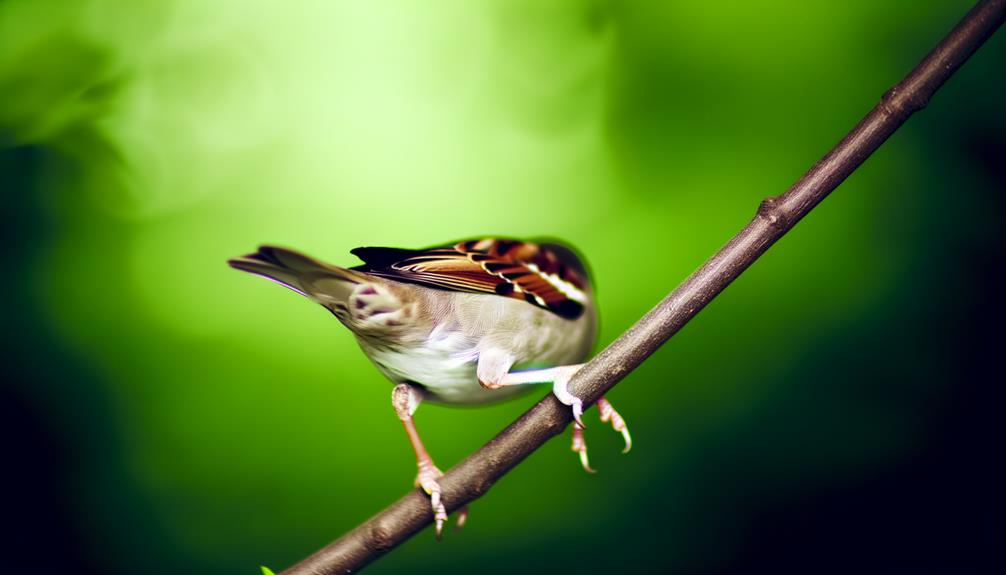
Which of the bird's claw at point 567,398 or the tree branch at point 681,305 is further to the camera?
the bird's claw at point 567,398

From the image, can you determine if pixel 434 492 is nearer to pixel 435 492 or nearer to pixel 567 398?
pixel 435 492

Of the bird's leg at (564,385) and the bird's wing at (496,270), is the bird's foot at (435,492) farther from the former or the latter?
the bird's wing at (496,270)

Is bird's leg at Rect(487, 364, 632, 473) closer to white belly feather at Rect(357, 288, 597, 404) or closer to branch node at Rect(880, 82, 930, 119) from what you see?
white belly feather at Rect(357, 288, 597, 404)

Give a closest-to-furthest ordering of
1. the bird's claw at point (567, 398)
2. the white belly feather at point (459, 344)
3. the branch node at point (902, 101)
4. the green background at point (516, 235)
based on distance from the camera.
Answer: the branch node at point (902, 101), the bird's claw at point (567, 398), the white belly feather at point (459, 344), the green background at point (516, 235)

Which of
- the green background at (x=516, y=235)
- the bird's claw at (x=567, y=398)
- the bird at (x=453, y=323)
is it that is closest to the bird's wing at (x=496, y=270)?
the bird at (x=453, y=323)

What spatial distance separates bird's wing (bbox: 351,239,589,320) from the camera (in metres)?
1.46

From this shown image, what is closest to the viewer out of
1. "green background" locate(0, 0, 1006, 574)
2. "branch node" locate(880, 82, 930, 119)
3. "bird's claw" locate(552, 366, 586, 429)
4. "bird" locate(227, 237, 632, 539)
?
"branch node" locate(880, 82, 930, 119)

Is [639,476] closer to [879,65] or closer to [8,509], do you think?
[879,65]

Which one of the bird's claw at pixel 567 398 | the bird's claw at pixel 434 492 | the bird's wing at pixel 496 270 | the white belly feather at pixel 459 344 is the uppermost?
the bird's wing at pixel 496 270

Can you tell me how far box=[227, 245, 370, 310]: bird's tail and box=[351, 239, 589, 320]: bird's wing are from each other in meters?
0.05

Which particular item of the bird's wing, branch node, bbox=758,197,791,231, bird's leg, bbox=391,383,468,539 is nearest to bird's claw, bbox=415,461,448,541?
bird's leg, bbox=391,383,468,539

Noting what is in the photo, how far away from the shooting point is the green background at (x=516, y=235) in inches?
95.1

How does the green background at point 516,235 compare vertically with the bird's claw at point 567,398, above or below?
above

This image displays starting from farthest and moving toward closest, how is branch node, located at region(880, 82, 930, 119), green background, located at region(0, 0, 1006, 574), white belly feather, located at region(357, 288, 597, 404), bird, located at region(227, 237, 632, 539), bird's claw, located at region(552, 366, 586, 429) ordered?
green background, located at region(0, 0, 1006, 574)
white belly feather, located at region(357, 288, 597, 404)
bird, located at region(227, 237, 632, 539)
bird's claw, located at region(552, 366, 586, 429)
branch node, located at region(880, 82, 930, 119)
